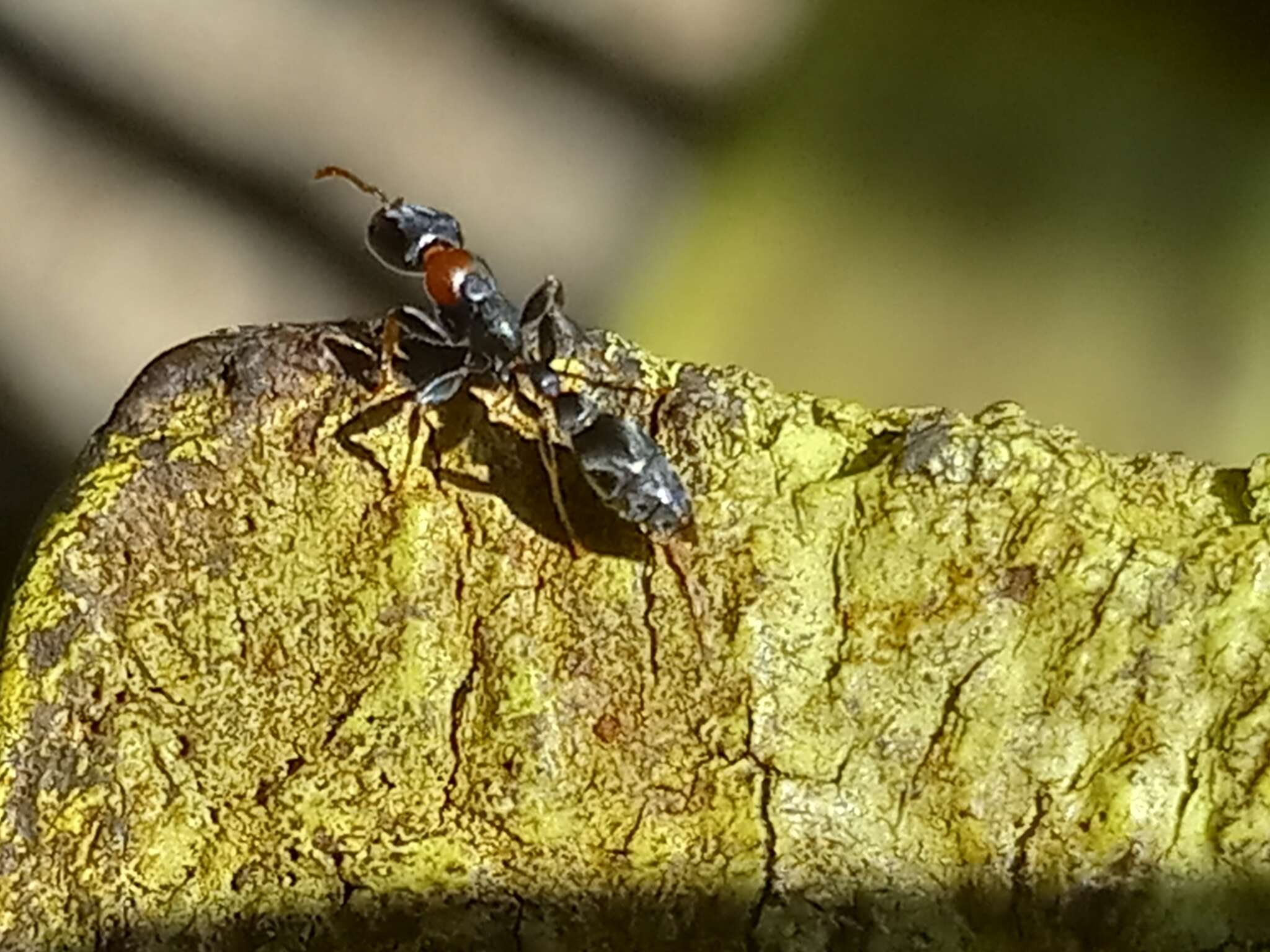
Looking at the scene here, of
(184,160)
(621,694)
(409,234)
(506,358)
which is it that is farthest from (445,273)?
(184,160)

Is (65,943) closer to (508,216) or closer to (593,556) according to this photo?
(593,556)

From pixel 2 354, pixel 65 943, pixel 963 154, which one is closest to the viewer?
pixel 65 943

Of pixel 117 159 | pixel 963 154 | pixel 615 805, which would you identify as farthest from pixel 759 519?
pixel 117 159

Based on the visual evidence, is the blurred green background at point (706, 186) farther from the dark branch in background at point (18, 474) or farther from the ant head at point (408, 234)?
the ant head at point (408, 234)

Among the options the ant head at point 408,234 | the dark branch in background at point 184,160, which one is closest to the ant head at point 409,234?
the ant head at point 408,234

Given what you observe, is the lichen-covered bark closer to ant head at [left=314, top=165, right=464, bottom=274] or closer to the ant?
the ant
